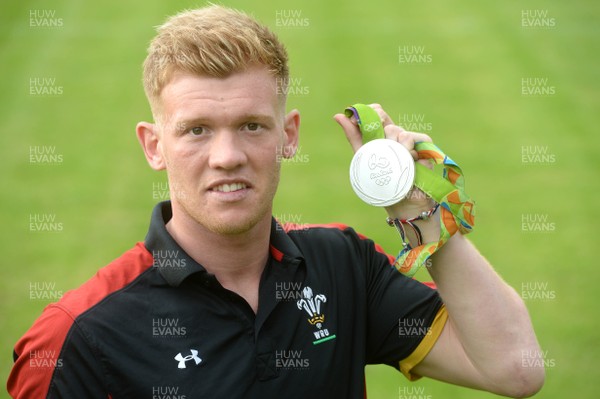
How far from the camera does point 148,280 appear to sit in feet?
9.01

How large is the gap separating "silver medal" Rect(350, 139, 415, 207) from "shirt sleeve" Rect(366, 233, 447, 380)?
409 mm

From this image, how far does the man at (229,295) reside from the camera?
261 cm

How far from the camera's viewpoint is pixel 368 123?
2.81 m

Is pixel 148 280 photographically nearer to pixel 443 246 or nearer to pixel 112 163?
pixel 443 246

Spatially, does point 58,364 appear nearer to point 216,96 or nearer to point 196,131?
point 196,131

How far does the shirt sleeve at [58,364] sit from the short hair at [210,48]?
75 cm

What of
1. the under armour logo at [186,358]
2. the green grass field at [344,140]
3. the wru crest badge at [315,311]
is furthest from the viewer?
the green grass field at [344,140]

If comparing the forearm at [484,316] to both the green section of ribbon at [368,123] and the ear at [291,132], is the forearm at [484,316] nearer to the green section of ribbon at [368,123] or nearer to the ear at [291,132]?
the green section of ribbon at [368,123]

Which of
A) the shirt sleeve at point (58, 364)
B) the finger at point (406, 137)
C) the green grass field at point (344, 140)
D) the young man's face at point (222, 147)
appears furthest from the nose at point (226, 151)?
the green grass field at point (344, 140)

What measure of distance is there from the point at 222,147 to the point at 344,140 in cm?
808

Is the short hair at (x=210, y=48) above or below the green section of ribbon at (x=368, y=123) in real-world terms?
above

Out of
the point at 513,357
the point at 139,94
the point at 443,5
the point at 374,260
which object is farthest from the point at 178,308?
the point at 443,5

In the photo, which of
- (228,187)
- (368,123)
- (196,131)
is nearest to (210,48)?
(196,131)

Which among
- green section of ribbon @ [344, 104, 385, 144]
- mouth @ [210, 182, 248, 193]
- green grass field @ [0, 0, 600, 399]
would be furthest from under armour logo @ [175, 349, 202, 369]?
green grass field @ [0, 0, 600, 399]
